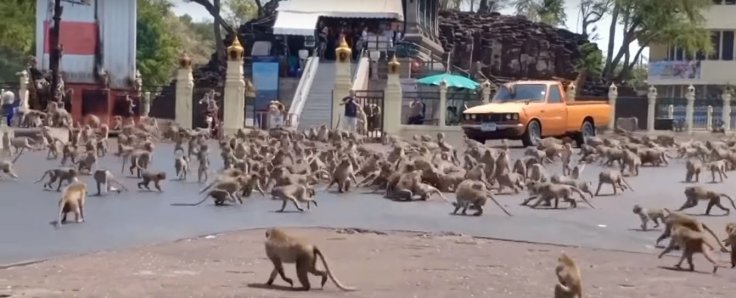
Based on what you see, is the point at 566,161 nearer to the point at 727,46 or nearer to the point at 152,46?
the point at 727,46

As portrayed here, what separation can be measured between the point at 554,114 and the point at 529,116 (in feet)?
4.14

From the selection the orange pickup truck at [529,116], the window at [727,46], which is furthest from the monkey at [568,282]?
the window at [727,46]

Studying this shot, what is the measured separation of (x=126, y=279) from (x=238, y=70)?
27310mm

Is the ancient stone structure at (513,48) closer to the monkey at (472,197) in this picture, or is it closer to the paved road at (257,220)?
the paved road at (257,220)

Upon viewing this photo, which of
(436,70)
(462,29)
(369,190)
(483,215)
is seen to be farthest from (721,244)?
(462,29)

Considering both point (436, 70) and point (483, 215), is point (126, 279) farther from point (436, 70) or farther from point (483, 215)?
point (436, 70)

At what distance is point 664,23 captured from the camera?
61.1 meters

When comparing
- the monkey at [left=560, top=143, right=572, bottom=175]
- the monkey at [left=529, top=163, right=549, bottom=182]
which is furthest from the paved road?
the monkey at [left=560, top=143, right=572, bottom=175]

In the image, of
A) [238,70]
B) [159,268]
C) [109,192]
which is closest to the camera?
[159,268]

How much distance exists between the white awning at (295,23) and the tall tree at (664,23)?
19.0 m

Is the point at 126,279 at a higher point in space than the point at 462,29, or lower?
lower

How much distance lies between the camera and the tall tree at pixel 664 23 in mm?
61125

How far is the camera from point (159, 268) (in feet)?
37.5

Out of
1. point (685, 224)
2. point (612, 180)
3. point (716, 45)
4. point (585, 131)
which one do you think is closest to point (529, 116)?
point (585, 131)
